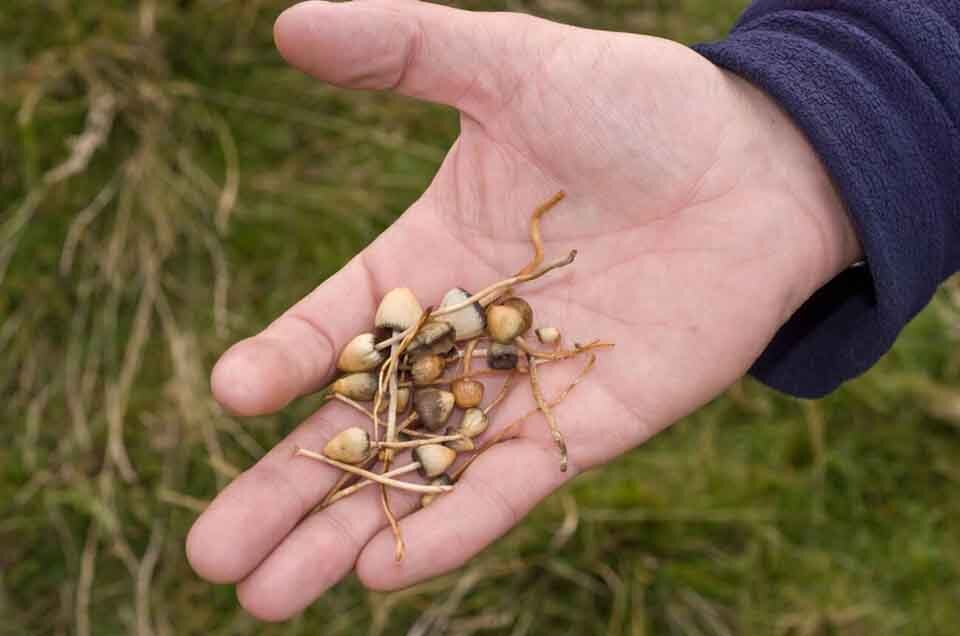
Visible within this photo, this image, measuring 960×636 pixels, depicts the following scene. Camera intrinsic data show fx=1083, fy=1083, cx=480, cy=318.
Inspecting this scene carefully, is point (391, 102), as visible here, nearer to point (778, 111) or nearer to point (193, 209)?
point (193, 209)

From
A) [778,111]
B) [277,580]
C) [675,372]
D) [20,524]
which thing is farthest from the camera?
[20,524]

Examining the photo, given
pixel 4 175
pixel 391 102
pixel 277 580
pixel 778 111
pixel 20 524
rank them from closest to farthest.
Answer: pixel 277 580 < pixel 778 111 < pixel 20 524 < pixel 4 175 < pixel 391 102

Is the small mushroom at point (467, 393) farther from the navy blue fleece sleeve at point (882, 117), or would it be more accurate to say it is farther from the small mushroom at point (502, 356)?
the navy blue fleece sleeve at point (882, 117)

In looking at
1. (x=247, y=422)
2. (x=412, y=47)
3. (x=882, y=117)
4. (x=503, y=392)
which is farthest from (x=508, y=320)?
(x=247, y=422)

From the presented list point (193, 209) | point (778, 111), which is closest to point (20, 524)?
point (193, 209)

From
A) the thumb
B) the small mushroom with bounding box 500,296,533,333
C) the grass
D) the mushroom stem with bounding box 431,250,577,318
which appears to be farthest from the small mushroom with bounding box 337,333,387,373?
the grass

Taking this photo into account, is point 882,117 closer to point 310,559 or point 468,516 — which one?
point 468,516

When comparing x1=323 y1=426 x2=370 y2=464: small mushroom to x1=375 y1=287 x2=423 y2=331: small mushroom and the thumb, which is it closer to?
x1=375 y1=287 x2=423 y2=331: small mushroom
